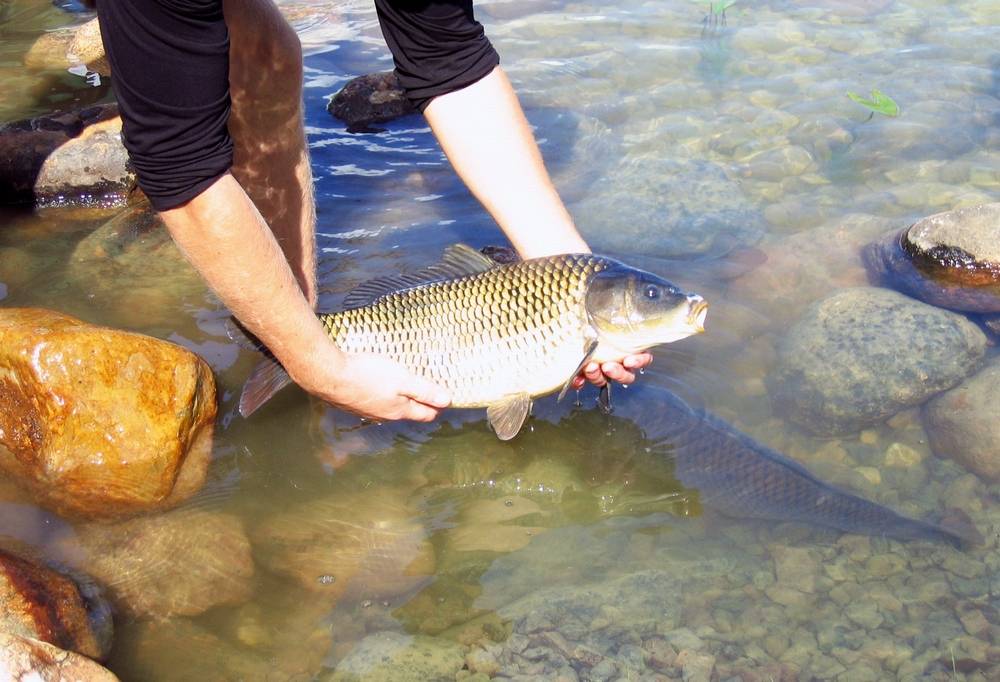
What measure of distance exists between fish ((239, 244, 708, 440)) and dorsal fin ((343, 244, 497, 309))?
0.10 meters

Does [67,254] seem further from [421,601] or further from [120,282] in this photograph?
[421,601]

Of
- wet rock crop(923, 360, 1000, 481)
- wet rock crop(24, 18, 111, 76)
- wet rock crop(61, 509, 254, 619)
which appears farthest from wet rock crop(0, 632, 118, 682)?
wet rock crop(24, 18, 111, 76)

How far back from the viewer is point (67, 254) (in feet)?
18.7

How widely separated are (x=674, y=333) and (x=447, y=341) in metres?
0.88

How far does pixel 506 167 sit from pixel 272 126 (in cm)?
141

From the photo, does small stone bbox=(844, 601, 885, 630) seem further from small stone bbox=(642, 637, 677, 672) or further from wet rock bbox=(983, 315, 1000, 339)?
wet rock bbox=(983, 315, 1000, 339)

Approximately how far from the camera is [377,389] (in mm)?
3615

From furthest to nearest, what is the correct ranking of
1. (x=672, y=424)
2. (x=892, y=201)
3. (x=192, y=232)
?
(x=892, y=201) < (x=672, y=424) < (x=192, y=232)

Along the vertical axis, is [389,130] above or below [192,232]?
below

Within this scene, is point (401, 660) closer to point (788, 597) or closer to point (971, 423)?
point (788, 597)

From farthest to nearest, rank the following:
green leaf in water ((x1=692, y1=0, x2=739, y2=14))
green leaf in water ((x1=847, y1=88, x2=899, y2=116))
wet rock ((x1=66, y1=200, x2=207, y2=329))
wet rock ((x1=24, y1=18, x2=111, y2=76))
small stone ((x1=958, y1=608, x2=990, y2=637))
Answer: wet rock ((x1=24, y1=18, x2=111, y2=76)) < green leaf in water ((x1=692, y1=0, x2=739, y2=14)) < green leaf in water ((x1=847, y1=88, x2=899, y2=116)) < wet rock ((x1=66, y1=200, x2=207, y2=329)) < small stone ((x1=958, y1=608, x2=990, y2=637))

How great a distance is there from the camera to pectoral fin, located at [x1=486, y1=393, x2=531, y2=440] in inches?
147

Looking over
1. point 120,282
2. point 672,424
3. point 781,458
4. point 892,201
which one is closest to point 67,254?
point 120,282

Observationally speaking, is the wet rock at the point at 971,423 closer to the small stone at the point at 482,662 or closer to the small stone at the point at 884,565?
the small stone at the point at 884,565
